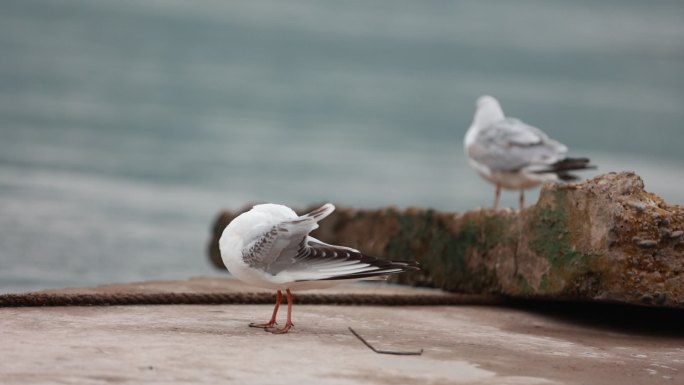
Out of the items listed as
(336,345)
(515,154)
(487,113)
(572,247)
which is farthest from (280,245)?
(487,113)

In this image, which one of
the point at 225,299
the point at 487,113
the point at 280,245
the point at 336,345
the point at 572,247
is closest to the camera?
the point at 336,345

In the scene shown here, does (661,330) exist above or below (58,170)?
below

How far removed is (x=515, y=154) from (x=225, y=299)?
2.83 m

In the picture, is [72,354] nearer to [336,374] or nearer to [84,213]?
[336,374]

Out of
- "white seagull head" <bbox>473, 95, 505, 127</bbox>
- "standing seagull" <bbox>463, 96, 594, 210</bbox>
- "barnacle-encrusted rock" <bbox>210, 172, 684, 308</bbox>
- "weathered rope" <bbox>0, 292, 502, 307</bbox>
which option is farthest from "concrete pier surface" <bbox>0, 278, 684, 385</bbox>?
"white seagull head" <bbox>473, 95, 505, 127</bbox>

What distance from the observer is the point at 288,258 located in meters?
4.83

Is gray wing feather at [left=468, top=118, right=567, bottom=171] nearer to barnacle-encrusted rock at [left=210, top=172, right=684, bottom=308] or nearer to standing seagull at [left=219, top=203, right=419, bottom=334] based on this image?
barnacle-encrusted rock at [left=210, top=172, right=684, bottom=308]

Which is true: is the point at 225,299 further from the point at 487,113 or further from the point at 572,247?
the point at 487,113

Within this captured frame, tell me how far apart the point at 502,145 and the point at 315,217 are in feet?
10.6

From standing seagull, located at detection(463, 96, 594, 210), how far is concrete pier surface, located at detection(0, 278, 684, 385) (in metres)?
1.80

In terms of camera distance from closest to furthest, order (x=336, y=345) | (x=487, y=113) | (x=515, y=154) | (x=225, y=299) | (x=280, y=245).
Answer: (x=336, y=345)
(x=280, y=245)
(x=225, y=299)
(x=515, y=154)
(x=487, y=113)

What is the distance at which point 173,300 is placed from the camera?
5.40m

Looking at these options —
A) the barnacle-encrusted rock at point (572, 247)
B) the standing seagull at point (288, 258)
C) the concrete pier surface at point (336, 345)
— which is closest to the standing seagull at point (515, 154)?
the barnacle-encrusted rock at point (572, 247)

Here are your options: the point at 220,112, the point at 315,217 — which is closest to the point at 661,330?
the point at 315,217
